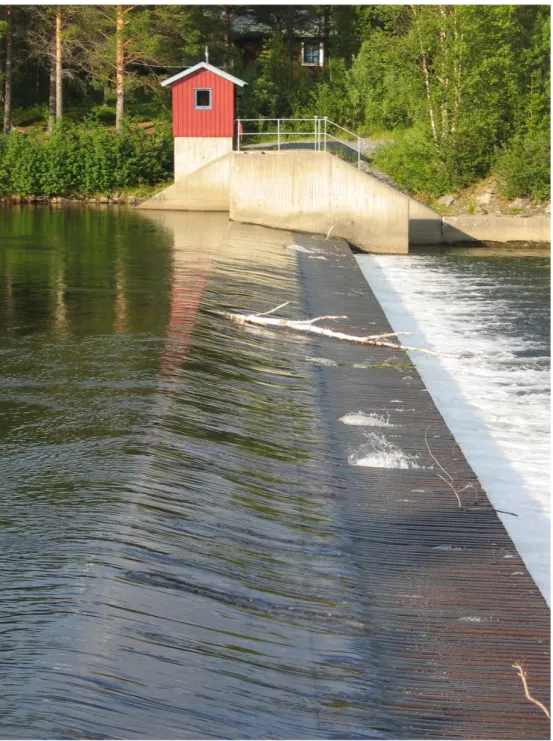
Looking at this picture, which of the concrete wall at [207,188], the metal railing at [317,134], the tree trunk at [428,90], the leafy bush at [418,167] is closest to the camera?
the metal railing at [317,134]

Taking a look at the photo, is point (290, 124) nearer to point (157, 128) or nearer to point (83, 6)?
point (157, 128)

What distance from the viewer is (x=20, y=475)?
970 centimetres

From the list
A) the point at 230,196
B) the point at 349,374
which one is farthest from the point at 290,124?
the point at 349,374

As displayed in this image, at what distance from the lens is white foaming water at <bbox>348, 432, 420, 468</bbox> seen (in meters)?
11.2

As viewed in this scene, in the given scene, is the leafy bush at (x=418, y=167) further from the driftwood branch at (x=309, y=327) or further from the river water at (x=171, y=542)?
the river water at (x=171, y=542)

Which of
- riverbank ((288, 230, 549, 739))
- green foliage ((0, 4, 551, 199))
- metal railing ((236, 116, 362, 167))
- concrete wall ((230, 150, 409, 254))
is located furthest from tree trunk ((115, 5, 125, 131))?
riverbank ((288, 230, 549, 739))

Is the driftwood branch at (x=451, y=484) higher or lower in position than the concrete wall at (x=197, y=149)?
lower

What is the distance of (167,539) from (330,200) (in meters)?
21.8

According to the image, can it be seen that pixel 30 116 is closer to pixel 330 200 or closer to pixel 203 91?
pixel 203 91

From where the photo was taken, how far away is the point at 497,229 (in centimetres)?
3167

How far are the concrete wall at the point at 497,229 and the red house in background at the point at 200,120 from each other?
8196 mm

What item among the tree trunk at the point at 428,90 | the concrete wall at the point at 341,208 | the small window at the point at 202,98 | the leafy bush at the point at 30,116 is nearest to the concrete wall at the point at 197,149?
the small window at the point at 202,98

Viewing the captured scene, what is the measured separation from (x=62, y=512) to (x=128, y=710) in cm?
304

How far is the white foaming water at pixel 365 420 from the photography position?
40.9ft
